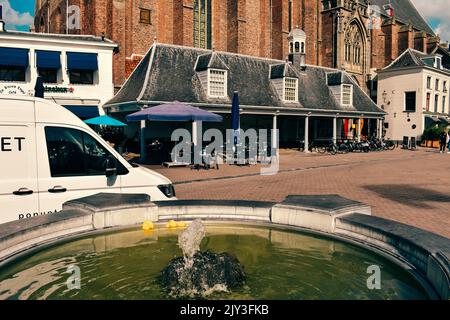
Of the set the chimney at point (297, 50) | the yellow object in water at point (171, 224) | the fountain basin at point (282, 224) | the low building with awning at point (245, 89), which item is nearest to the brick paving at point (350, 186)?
the fountain basin at point (282, 224)

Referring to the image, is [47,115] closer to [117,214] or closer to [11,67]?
[117,214]

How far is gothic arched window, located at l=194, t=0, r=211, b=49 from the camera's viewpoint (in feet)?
115

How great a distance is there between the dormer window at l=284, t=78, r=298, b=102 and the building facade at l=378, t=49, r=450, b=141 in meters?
21.4

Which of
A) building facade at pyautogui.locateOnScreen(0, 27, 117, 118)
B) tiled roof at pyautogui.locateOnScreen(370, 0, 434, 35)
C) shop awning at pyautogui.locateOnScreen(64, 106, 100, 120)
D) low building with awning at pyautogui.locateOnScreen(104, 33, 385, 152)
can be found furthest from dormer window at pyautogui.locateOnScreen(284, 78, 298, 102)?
tiled roof at pyautogui.locateOnScreen(370, 0, 434, 35)

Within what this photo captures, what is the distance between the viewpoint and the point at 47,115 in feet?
19.2

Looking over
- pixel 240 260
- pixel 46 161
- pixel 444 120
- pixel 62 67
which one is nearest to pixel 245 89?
pixel 62 67

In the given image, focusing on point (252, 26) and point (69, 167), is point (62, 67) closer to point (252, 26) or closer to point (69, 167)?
point (69, 167)

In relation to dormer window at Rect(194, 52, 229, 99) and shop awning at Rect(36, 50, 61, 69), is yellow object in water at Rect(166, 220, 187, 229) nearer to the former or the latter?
dormer window at Rect(194, 52, 229, 99)

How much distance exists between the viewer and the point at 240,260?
4.58 metres

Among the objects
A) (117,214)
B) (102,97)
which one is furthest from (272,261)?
(102,97)

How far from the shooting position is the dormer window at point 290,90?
28969 mm

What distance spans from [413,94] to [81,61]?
120ft

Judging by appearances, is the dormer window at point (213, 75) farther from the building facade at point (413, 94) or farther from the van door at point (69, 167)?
the building facade at point (413, 94)
